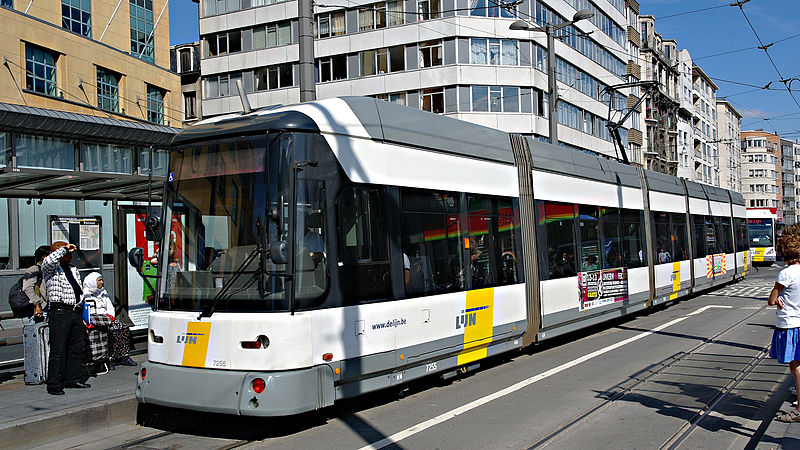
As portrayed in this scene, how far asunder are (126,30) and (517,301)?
22.4 m

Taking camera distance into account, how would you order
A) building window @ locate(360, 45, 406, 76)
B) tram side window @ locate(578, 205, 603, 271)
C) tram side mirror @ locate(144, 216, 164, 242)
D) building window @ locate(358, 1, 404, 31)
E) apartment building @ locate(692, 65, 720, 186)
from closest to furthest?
tram side mirror @ locate(144, 216, 164, 242)
tram side window @ locate(578, 205, 603, 271)
building window @ locate(358, 1, 404, 31)
building window @ locate(360, 45, 406, 76)
apartment building @ locate(692, 65, 720, 186)

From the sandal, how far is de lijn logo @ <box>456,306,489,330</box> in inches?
152

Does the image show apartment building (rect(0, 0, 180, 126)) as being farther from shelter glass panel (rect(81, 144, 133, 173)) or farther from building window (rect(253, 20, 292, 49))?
building window (rect(253, 20, 292, 49))

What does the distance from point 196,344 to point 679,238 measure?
647 inches

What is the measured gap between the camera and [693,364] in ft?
36.0

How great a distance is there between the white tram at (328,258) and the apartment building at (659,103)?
170ft

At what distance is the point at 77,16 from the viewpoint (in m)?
25.8

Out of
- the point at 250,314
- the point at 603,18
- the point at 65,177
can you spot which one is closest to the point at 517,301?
the point at 250,314

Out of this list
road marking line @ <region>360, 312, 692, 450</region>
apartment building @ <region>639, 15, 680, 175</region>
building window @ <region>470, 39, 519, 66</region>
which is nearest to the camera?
road marking line @ <region>360, 312, 692, 450</region>

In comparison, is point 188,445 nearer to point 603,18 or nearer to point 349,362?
point 349,362

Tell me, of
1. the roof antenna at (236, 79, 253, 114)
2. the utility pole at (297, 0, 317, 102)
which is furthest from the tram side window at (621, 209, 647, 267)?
the roof antenna at (236, 79, 253, 114)

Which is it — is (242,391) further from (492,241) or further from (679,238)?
(679,238)

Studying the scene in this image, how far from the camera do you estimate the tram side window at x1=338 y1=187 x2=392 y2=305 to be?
765cm

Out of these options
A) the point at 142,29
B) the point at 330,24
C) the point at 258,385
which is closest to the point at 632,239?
the point at 258,385
